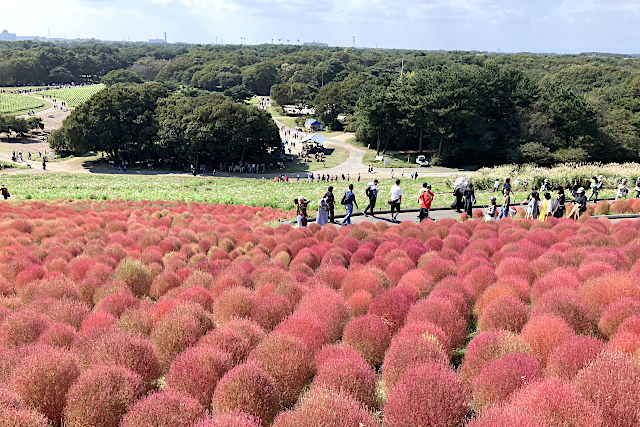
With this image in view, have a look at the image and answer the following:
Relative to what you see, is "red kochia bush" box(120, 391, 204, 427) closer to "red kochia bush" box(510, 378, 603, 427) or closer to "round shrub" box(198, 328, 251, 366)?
"round shrub" box(198, 328, 251, 366)

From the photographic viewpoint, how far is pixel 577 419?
12.7 feet

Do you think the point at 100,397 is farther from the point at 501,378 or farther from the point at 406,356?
the point at 501,378

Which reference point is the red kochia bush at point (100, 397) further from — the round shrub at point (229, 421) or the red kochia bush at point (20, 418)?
the round shrub at point (229, 421)

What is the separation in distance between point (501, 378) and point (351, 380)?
1.50 metres

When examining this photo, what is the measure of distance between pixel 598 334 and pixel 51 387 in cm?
675

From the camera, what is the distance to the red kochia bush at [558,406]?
386 cm

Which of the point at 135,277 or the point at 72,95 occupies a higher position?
the point at 72,95

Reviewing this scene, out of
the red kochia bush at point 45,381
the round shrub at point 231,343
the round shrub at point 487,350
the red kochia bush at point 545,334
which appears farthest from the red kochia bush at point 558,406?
the red kochia bush at point 45,381

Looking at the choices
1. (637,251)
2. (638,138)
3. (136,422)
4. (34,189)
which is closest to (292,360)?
(136,422)

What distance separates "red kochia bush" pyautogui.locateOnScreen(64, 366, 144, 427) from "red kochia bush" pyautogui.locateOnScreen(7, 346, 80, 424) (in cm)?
25

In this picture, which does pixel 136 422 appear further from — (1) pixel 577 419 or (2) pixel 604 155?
(2) pixel 604 155

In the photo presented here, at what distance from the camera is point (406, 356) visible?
5.22 metres

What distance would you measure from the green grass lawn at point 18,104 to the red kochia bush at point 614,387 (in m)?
101

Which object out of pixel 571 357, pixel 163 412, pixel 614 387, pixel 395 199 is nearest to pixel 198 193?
pixel 395 199
